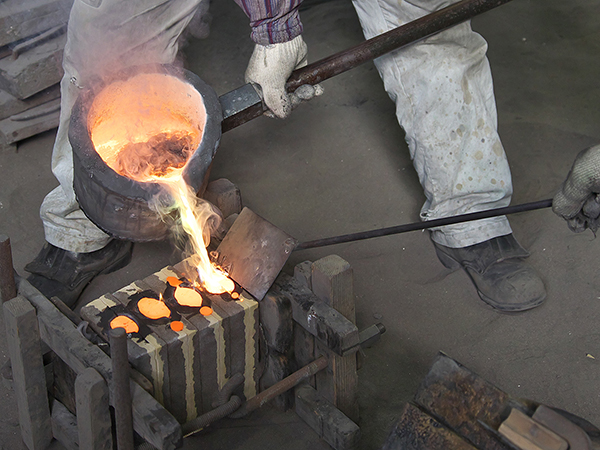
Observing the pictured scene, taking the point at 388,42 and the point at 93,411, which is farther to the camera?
the point at 388,42

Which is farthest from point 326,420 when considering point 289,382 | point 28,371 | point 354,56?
point 354,56

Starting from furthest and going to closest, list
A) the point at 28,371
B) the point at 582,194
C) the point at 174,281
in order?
the point at 174,281
the point at 582,194
the point at 28,371

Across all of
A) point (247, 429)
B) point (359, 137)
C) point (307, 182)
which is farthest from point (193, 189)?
point (359, 137)

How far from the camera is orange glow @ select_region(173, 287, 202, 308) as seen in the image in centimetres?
209

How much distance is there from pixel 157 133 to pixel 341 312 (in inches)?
33.2

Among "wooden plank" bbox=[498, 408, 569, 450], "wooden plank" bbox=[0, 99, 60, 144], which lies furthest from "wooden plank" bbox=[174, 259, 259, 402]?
"wooden plank" bbox=[0, 99, 60, 144]

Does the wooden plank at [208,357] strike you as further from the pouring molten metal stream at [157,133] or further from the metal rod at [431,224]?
the metal rod at [431,224]

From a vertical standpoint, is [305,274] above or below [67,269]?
above

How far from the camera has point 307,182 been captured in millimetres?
3316

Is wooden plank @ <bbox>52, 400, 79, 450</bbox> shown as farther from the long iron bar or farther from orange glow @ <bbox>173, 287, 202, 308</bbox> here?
the long iron bar

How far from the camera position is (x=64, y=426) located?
2.02 metres

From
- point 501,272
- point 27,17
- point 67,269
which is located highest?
point 27,17

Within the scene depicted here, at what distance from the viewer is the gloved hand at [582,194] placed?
6.55 feet

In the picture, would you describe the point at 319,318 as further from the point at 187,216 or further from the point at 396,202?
the point at 396,202
